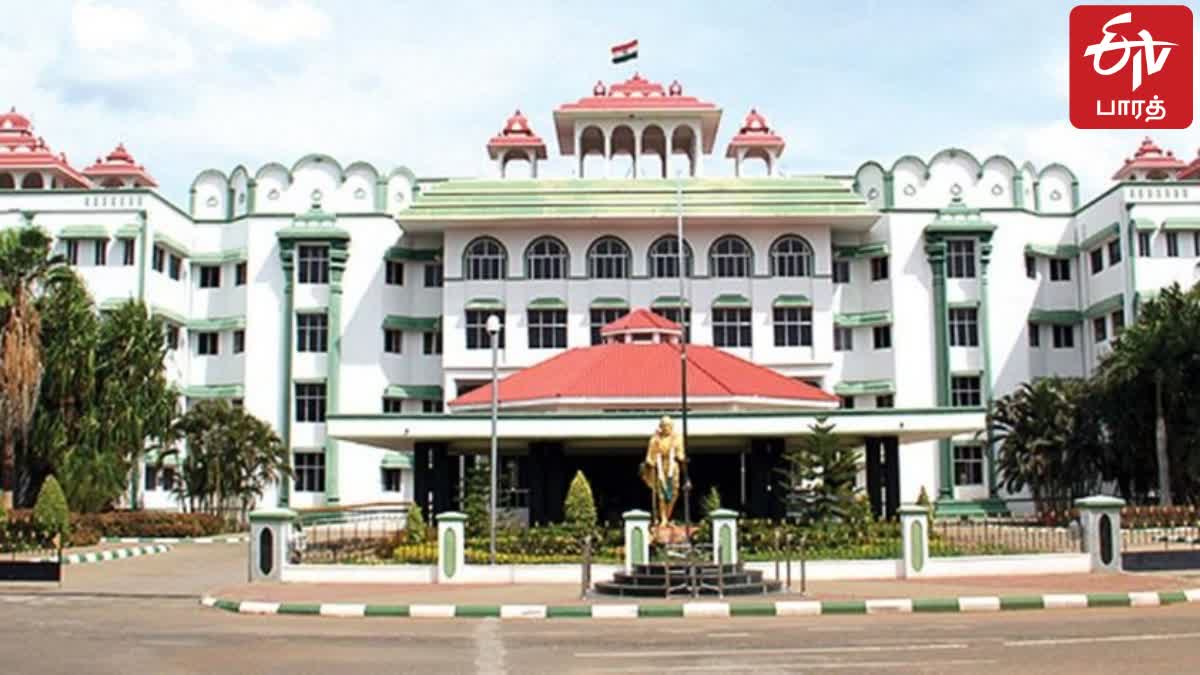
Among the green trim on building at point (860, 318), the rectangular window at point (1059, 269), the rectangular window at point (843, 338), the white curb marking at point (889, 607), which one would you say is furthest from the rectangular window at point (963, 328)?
the white curb marking at point (889, 607)

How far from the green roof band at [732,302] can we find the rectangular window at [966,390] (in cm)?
856

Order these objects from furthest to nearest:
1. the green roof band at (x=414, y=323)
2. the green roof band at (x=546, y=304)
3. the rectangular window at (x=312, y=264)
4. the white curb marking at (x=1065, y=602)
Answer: the green roof band at (x=414, y=323), the rectangular window at (x=312, y=264), the green roof band at (x=546, y=304), the white curb marking at (x=1065, y=602)

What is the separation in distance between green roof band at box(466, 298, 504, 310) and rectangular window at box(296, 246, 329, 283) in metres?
6.04

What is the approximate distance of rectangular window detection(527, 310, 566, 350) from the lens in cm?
5234

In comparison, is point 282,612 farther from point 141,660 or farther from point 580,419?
point 580,419

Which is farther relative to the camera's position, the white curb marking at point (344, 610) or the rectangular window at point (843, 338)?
the rectangular window at point (843, 338)

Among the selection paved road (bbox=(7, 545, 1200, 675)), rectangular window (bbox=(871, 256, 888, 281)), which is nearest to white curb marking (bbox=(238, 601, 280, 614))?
paved road (bbox=(7, 545, 1200, 675))

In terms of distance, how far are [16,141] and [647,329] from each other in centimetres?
3351

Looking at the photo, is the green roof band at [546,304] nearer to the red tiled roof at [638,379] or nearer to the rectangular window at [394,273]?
the rectangular window at [394,273]

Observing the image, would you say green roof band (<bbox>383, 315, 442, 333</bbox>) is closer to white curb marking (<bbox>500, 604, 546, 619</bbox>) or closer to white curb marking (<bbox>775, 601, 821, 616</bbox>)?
white curb marking (<bbox>500, 604, 546, 619</bbox>)

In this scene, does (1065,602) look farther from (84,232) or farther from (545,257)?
(84,232)

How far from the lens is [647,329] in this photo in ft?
141

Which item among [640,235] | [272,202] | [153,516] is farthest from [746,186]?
[153,516]

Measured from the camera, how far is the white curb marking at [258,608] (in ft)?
66.1
